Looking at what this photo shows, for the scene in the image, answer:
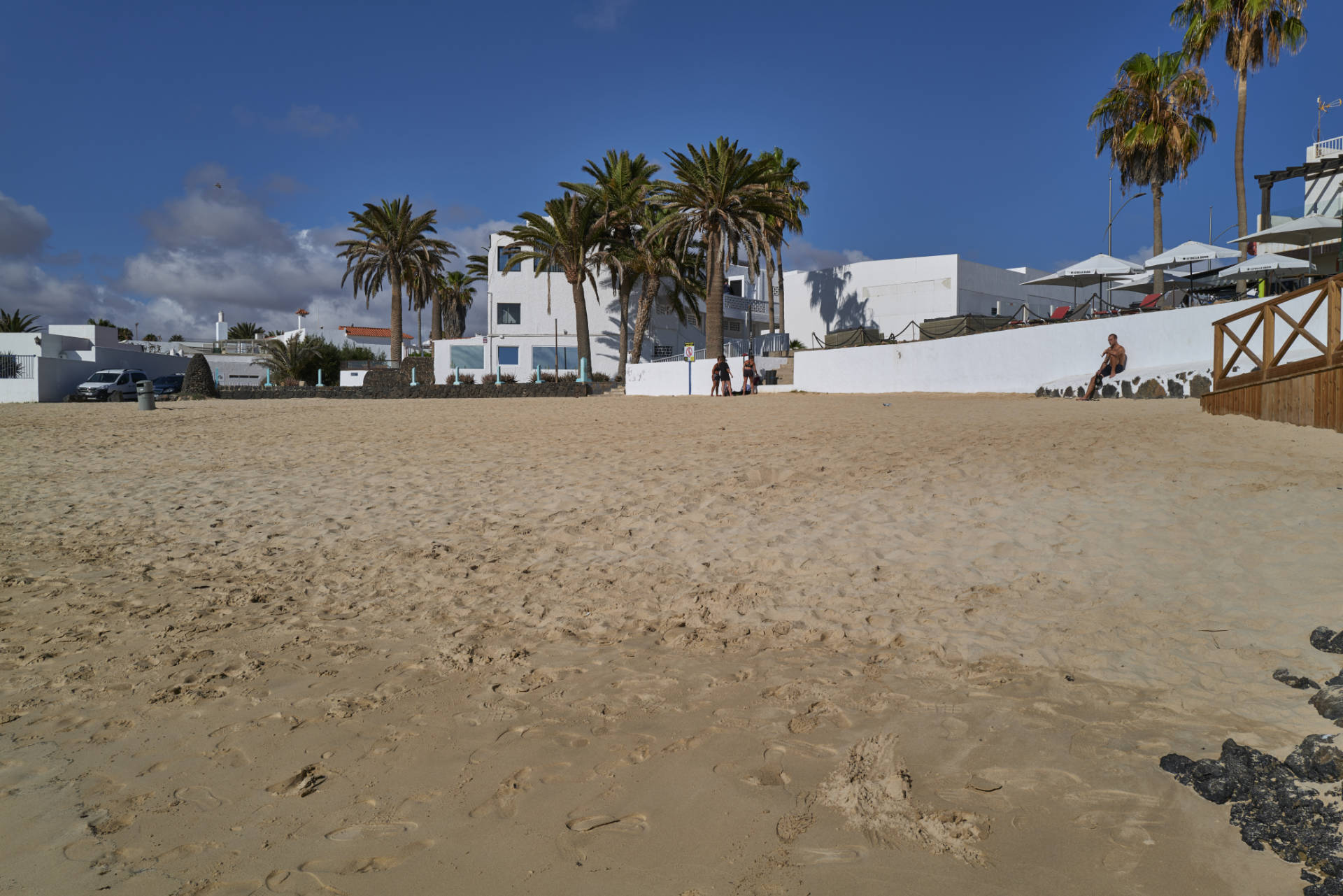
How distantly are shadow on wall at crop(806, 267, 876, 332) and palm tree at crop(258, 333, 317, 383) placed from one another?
3375 centimetres

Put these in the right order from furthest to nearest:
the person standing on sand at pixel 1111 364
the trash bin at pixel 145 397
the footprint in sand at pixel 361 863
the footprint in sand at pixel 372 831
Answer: the trash bin at pixel 145 397
the person standing on sand at pixel 1111 364
the footprint in sand at pixel 372 831
the footprint in sand at pixel 361 863

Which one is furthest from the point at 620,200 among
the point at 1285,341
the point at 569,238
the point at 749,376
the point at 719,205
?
the point at 1285,341

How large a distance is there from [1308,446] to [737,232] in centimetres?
2557

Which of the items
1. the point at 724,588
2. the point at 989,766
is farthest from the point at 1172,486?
the point at 989,766

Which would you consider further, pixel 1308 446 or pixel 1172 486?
pixel 1308 446

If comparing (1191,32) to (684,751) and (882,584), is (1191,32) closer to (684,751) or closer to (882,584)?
(882,584)

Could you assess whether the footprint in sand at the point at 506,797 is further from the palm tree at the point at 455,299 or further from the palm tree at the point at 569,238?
the palm tree at the point at 455,299

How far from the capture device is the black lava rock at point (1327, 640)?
4.32 meters

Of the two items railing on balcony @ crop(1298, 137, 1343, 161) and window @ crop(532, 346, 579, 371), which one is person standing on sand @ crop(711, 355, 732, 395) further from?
railing on balcony @ crop(1298, 137, 1343, 161)

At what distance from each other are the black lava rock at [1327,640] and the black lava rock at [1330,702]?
64 centimetres

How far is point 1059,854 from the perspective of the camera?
9.01 ft

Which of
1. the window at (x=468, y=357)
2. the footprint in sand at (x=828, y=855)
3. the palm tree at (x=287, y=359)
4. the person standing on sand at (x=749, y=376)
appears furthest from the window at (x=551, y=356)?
the footprint in sand at (x=828, y=855)

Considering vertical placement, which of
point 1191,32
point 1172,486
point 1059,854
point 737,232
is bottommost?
point 1059,854

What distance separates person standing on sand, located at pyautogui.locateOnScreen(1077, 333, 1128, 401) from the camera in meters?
17.7
